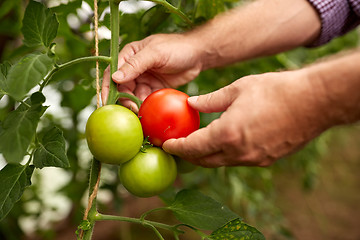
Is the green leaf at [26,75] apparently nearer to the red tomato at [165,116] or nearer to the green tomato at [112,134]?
the green tomato at [112,134]

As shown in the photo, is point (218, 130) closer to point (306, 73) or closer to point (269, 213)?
point (306, 73)

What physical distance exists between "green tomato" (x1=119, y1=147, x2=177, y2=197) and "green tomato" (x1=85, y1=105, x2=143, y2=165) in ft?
0.15

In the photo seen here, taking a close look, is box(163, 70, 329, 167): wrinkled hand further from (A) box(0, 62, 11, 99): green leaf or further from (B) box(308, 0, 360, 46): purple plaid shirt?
(B) box(308, 0, 360, 46): purple plaid shirt

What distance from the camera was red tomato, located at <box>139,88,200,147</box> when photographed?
28.1 inches

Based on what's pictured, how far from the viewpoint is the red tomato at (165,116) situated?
2.34 feet

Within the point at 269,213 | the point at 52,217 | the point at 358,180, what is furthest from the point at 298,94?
the point at 358,180

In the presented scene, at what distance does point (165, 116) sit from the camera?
71 centimetres

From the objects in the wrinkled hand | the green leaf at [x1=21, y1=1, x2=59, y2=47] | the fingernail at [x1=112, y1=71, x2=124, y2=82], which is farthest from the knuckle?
the green leaf at [x1=21, y1=1, x2=59, y2=47]

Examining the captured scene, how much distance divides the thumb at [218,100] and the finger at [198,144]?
60mm

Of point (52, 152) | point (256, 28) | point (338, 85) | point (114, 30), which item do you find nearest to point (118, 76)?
point (114, 30)

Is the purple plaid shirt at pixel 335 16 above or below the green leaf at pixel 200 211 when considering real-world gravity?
above

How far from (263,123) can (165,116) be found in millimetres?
212

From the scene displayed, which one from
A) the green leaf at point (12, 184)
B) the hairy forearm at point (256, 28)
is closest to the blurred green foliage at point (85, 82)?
the hairy forearm at point (256, 28)

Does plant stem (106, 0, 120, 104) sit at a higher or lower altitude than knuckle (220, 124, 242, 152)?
higher
